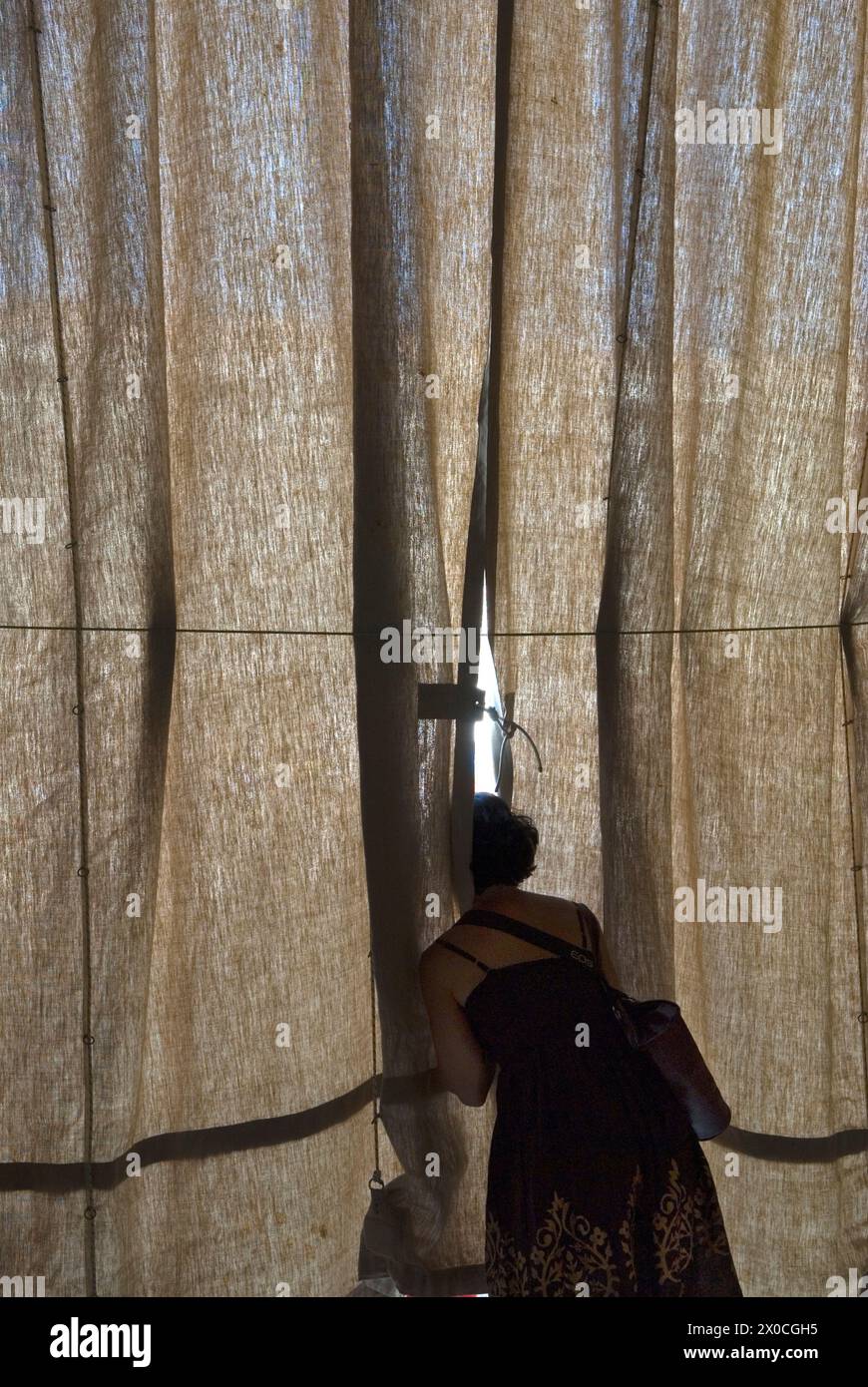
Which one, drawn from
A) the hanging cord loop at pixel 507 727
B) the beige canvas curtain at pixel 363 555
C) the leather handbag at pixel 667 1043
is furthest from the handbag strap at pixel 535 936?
the hanging cord loop at pixel 507 727

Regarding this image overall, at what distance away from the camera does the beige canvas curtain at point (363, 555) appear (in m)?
1.50

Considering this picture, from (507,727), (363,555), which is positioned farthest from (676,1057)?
(363,555)

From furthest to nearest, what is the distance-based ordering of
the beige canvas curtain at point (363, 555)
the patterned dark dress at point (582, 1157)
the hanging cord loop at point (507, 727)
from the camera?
the hanging cord loop at point (507, 727)
the beige canvas curtain at point (363, 555)
the patterned dark dress at point (582, 1157)

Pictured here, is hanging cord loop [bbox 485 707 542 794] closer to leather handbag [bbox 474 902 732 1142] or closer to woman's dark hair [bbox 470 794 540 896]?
woman's dark hair [bbox 470 794 540 896]

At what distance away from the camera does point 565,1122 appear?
138 centimetres

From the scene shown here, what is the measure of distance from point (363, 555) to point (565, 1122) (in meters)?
0.81

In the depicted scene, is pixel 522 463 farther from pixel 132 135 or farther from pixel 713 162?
pixel 132 135

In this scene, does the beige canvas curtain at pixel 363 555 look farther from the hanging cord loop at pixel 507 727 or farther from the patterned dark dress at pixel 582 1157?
the patterned dark dress at pixel 582 1157

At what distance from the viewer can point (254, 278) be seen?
1516 millimetres

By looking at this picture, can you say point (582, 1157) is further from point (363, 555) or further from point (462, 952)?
point (363, 555)

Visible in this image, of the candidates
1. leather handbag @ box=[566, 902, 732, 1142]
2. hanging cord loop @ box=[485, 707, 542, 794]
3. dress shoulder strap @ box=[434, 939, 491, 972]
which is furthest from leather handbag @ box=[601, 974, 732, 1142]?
hanging cord loop @ box=[485, 707, 542, 794]

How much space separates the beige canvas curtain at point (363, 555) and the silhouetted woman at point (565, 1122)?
0.16 meters
